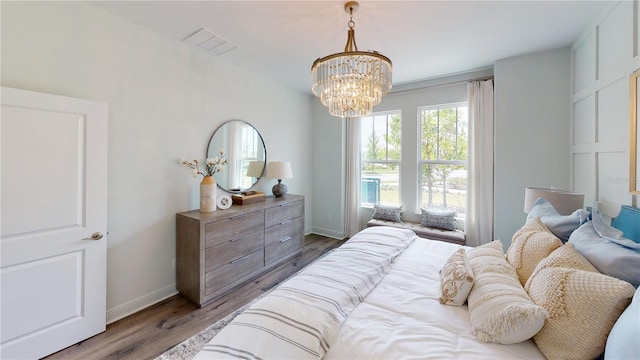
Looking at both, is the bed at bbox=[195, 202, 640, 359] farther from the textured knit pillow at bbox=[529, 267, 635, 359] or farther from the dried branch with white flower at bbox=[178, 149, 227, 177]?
the dried branch with white flower at bbox=[178, 149, 227, 177]

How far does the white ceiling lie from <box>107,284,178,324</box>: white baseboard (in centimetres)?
260

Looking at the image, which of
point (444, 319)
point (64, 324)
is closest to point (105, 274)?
point (64, 324)

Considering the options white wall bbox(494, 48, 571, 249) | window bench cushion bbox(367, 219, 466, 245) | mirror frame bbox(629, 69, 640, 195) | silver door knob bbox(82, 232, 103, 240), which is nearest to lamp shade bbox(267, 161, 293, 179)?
window bench cushion bbox(367, 219, 466, 245)

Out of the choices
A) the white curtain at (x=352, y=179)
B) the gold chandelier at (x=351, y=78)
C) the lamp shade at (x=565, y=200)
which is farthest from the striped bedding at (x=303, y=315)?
the white curtain at (x=352, y=179)

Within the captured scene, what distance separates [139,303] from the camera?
2.29 meters

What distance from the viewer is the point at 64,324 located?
1781mm

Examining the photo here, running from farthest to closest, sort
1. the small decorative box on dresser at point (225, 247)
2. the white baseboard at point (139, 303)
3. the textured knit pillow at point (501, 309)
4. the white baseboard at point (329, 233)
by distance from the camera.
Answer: the white baseboard at point (329, 233) → the small decorative box on dresser at point (225, 247) → the white baseboard at point (139, 303) → the textured knit pillow at point (501, 309)

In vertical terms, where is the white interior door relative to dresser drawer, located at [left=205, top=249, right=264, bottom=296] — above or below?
above

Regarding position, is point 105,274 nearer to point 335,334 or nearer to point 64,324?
point 64,324

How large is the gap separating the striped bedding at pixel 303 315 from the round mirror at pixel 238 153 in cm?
194

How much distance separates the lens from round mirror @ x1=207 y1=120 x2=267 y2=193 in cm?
299

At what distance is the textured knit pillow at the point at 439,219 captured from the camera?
3498 mm

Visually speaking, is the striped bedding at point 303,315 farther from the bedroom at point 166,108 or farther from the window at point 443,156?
the window at point 443,156

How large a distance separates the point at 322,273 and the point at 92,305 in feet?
6.24
